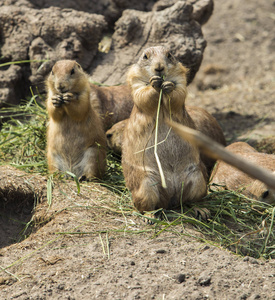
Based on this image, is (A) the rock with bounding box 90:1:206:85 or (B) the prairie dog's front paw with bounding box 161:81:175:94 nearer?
(B) the prairie dog's front paw with bounding box 161:81:175:94

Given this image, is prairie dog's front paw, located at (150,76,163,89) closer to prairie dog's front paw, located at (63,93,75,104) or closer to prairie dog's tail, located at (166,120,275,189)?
prairie dog's front paw, located at (63,93,75,104)

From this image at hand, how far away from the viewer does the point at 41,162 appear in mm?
7184

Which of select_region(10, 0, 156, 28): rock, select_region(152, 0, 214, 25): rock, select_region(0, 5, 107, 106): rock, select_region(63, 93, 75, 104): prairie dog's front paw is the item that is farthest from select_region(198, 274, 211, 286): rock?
select_region(10, 0, 156, 28): rock

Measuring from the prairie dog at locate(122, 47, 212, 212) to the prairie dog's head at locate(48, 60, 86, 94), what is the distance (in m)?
1.55

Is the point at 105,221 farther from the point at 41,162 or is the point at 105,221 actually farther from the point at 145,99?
the point at 41,162

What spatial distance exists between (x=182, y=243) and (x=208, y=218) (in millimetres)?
756

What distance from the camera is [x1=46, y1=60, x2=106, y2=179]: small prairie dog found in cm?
671

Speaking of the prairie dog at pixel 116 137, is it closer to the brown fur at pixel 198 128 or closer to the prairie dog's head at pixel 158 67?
the brown fur at pixel 198 128

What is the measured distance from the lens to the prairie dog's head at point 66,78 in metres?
6.67

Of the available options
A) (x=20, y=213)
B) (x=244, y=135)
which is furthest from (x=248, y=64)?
(x=20, y=213)

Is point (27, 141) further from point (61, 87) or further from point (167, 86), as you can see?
point (167, 86)

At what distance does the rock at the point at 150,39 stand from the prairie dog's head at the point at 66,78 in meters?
2.30

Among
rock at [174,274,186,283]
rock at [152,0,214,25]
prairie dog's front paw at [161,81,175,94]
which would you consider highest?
rock at [152,0,214,25]

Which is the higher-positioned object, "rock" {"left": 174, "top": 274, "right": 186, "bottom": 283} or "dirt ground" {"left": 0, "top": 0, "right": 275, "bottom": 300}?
"rock" {"left": 174, "top": 274, "right": 186, "bottom": 283}
